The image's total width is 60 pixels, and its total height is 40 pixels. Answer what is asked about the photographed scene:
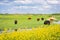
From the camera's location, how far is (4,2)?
10.2ft

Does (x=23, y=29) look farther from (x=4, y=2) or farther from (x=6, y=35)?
(x=4, y=2)

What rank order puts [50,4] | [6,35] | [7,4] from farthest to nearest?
[50,4] → [7,4] → [6,35]

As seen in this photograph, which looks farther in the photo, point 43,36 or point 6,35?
point 43,36

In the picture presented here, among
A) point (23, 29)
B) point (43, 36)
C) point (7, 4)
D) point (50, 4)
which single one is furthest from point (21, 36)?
point (50, 4)

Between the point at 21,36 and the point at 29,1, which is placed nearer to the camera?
the point at 21,36

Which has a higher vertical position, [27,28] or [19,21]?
[19,21]

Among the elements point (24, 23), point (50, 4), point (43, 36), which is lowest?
point (43, 36)

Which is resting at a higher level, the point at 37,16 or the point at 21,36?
the point at 37,16

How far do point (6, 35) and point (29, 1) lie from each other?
0.75 m

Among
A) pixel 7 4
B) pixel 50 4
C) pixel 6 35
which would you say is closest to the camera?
pixel 6 35

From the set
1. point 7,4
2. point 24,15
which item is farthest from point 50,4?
point 7,4

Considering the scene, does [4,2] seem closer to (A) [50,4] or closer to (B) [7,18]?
(B) [7,18]

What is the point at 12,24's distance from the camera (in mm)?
3090

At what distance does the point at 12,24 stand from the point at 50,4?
793 mm
